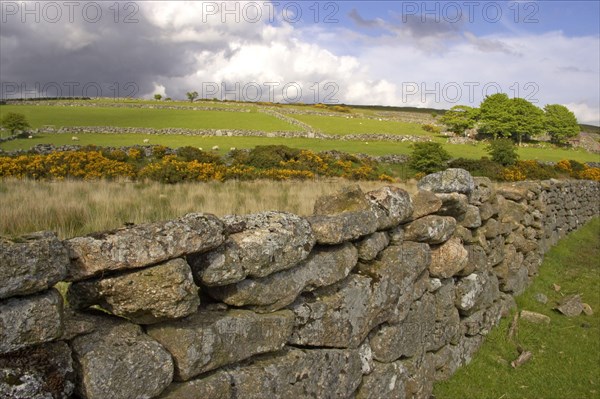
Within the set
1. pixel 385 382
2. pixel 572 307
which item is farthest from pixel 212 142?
pixel 385 382

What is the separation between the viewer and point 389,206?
224 inches

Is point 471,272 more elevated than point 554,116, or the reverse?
point 554,116

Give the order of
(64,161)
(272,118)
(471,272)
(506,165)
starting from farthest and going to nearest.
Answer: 1. (272,118)
2. (506,165)
3. (64,161)
4. (471,272)

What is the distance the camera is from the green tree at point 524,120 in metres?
74.1

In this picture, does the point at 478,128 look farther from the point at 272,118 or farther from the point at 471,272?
the point at 471,272

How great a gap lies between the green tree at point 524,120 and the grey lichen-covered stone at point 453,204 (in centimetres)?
7204

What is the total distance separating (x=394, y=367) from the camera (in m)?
5.52

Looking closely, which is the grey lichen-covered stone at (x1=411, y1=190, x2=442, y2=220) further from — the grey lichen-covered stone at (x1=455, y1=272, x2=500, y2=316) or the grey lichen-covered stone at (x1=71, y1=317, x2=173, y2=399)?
the grey lichen-covered stone at (x1=71, y1=317, x2=173, y2=399)

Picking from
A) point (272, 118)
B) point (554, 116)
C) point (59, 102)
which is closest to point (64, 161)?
point (272, 118)

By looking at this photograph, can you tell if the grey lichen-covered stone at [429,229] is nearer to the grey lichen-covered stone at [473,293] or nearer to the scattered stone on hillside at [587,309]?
the grey lichen-covered stone at [473,293]

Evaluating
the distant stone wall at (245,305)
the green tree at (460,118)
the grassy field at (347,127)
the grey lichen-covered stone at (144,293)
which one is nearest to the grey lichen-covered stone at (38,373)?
the distant stone wall at (245,305)

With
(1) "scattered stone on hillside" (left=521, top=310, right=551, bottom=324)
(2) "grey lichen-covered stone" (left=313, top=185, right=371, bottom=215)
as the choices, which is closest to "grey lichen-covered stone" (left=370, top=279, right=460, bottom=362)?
(2) "grey lichen-covered stone" (left=313, top=185, right=371, bottom=215)

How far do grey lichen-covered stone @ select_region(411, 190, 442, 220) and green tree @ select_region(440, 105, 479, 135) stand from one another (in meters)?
68.5

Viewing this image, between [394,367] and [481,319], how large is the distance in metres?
3.52
